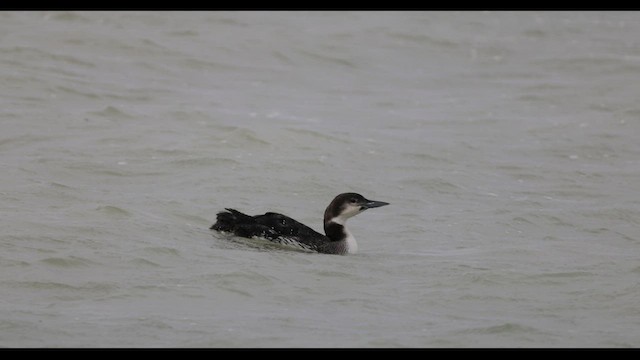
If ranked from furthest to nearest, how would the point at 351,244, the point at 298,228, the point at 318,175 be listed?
the point at 318,175, the point at 351,244, the point at 298,228

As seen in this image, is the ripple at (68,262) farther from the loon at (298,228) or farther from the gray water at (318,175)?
the loon at (298,228)

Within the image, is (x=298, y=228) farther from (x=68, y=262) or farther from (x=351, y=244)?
(x=68, y=262)

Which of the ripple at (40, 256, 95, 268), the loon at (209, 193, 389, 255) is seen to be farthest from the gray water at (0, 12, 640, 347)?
the loon at (209, 193, 389, 255)

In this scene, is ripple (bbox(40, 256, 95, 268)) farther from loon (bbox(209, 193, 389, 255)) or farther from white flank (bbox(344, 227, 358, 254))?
white flank (bbox(344, 227, 358, 254))

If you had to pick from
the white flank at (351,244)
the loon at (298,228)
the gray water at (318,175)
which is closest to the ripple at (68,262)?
the gray water at (318,175)

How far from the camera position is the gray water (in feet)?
36.5

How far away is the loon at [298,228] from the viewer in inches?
535

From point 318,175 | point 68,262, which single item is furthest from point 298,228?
point 318,175

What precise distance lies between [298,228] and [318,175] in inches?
160

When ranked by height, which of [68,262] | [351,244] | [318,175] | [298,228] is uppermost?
[298,228]

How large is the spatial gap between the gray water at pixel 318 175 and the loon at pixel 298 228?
0.14 metres

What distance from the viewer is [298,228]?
A: 13.6 metres

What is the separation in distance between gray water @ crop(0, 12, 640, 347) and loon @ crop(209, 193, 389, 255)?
0.14m

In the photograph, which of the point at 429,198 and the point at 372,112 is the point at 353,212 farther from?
the point at 372,112
